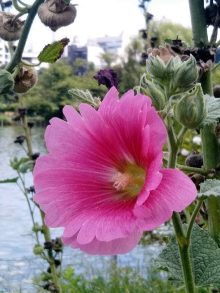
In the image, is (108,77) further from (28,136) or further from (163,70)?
(28,136)

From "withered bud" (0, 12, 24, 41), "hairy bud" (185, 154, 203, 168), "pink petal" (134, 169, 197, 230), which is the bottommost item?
"pink petal" (134, 169, 197, 230)

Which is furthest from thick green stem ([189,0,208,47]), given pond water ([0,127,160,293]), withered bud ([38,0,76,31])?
pond water ([0,127,160,293])

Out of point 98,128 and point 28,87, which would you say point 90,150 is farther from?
point 28,87

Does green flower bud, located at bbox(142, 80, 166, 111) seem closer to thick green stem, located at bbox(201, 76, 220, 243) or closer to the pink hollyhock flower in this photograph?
the pink hollyhock flower

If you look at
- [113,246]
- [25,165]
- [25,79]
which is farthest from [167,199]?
[25,165]

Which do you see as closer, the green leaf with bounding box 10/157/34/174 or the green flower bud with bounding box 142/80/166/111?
the green flower bud with bounding box 142/80/166/111

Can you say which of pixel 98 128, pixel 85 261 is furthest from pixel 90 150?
pixel 85 261
